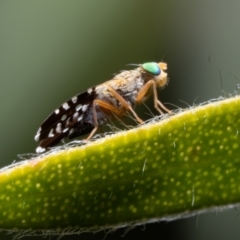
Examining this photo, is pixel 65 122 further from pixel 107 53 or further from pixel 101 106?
pixel 107 53

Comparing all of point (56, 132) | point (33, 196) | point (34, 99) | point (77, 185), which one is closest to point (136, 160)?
point (77, 185)

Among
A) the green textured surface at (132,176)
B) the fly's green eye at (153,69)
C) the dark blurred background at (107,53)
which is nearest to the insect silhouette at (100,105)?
the fly's green eye at (153,69)

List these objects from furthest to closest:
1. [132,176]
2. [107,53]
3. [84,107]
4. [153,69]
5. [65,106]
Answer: [107,53] < [153,69] < [84,107] < [65,106] < [132,176]

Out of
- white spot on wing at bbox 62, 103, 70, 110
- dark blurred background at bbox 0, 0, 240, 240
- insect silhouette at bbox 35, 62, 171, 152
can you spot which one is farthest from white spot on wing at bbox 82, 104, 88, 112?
dark blurred background at bbox 0, 0, 240, 240

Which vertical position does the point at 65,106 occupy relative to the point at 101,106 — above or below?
above

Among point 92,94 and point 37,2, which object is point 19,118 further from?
point 92,94

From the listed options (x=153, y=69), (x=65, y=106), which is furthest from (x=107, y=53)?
(x=65, y=106)

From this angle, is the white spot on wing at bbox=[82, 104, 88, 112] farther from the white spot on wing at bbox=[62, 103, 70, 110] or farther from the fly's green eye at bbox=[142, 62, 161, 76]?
the fly's green eye at bbox=[142, 62, 161, 76]
